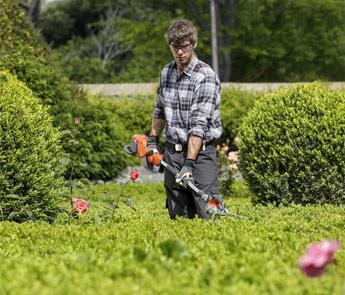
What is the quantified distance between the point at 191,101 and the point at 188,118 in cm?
14

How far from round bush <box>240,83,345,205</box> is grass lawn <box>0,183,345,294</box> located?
2053 mm

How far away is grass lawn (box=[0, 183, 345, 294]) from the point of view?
3.48 m

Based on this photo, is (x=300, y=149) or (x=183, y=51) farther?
(x=300, y=149)

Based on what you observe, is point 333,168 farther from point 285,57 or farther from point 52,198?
point 285,57

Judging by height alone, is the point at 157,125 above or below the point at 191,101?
below

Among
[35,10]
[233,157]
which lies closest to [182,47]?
[233,157]

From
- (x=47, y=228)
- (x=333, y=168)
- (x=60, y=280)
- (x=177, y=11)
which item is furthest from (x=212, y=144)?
(x=177, y=11)

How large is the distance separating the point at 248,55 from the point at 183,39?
2887 cm

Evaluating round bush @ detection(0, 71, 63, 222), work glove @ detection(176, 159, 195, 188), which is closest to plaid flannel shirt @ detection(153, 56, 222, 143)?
work glove @ detection(176, 159, 195, 188)

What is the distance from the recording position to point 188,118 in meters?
6.46

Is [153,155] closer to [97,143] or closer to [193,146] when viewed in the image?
[193,146]

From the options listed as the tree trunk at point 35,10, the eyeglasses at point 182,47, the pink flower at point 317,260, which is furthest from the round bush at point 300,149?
the tree trunk at point 35,10

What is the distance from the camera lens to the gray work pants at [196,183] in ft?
21.5

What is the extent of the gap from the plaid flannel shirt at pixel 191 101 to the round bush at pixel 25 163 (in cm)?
139
